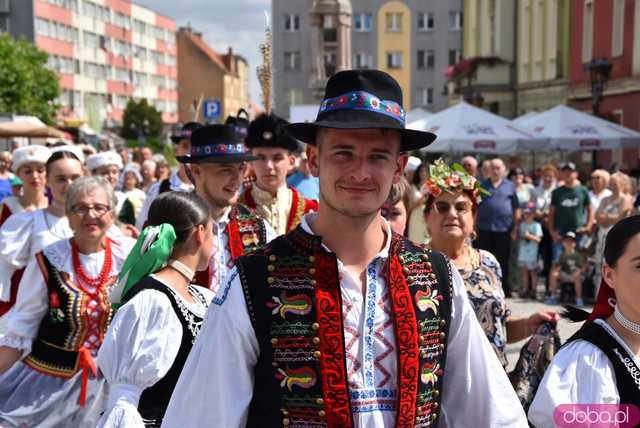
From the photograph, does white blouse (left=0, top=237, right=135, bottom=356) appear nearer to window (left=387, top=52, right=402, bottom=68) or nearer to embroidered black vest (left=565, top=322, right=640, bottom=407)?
embroidered black vest (left=565, top=322, right=640, bottom=407)

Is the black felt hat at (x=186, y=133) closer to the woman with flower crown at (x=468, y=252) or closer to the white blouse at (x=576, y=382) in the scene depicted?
the woman with flower crown at (x=468, y=252)

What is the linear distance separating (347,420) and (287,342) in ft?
0.91

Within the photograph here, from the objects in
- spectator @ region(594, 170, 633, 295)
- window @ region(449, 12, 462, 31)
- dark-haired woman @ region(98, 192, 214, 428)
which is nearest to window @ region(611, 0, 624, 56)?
spectator @ region(594, 170, 633, 295)

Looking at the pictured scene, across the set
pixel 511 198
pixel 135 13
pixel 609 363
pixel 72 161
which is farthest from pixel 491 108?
pixel 135 13

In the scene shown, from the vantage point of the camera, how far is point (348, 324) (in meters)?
2.58

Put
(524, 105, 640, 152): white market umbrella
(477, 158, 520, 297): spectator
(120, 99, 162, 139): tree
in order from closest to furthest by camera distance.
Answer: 1. (477, 158, 520, 297): spectator
2. (524, 105, 640, 152): white market umbrella
3. (120, 99, 162, 139): tree

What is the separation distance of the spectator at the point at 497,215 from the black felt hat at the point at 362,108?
29.8ft

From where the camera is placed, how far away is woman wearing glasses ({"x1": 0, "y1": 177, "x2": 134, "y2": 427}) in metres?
4.79

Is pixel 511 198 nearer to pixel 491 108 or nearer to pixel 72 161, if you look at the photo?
pixel 72 161

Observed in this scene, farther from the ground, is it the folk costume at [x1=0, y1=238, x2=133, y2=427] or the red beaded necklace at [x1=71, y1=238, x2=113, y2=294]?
the red beaded necklace at [x1=71, y1=238, x2=113, y2=294]

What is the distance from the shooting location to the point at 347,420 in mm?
2475

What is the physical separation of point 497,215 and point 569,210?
121 cm

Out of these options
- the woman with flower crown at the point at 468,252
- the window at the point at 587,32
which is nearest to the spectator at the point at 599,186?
the woman with flower crown at the point at 468,252

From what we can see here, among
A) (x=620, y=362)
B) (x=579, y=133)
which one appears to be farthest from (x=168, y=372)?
(x=579, y=133)
